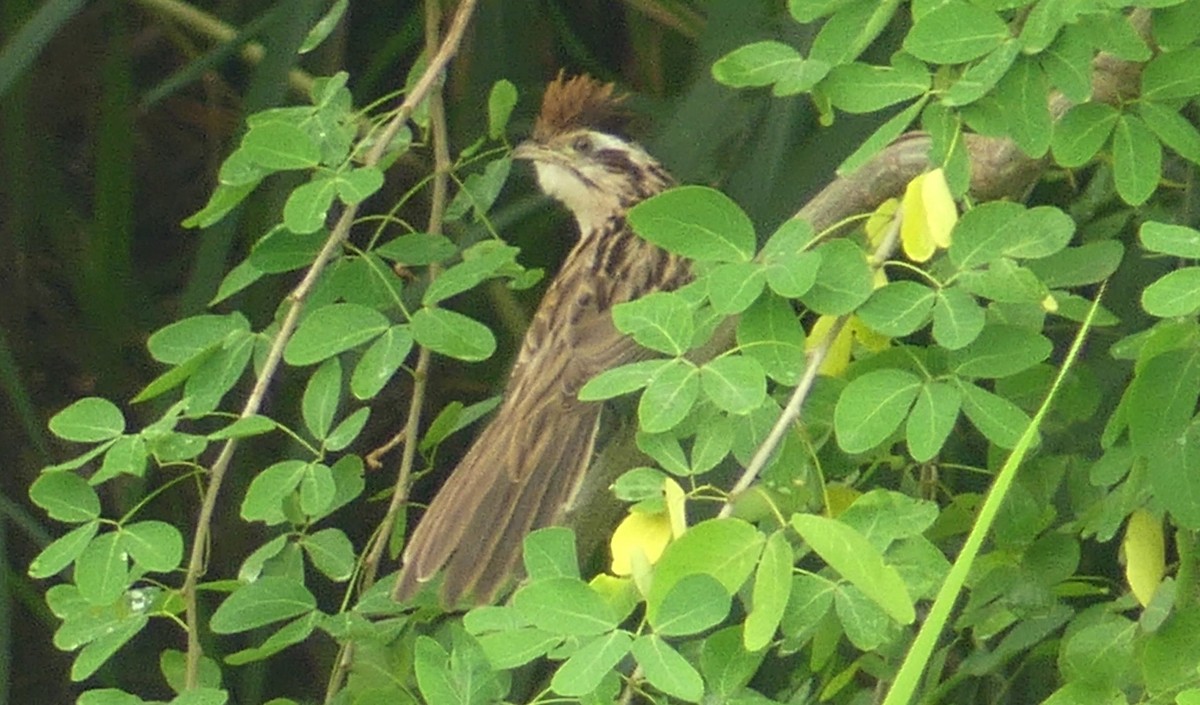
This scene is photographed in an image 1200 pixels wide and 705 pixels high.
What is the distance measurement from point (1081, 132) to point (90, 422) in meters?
0.90

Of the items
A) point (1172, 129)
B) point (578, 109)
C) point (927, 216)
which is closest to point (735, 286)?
point (927, 216)

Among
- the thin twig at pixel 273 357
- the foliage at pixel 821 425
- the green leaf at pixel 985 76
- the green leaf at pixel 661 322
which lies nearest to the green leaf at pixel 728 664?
the foliage at pixel 821 425

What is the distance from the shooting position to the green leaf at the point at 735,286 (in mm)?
1586

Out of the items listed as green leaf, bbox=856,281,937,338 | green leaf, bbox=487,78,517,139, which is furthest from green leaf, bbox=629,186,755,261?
green leaf, bbox=487,78,517,139

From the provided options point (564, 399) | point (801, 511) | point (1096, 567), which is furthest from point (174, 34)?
point (801, 511)

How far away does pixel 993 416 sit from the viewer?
162 cm

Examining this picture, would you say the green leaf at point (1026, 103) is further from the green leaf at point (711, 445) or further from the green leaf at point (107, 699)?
the green leaf at point (107, 699)

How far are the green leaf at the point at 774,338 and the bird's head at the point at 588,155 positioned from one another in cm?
128

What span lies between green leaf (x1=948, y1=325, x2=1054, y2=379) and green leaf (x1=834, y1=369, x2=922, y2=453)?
4cm

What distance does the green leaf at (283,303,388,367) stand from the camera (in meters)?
1.97

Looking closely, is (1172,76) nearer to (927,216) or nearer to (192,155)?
(927,216)

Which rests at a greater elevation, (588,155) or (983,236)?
(983,236)

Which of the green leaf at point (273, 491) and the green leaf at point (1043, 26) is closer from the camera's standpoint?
the green leaf at point (1043, 26)

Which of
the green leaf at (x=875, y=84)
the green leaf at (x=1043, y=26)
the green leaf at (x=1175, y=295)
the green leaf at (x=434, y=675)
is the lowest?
the green leaf at (x=434, y=675)
